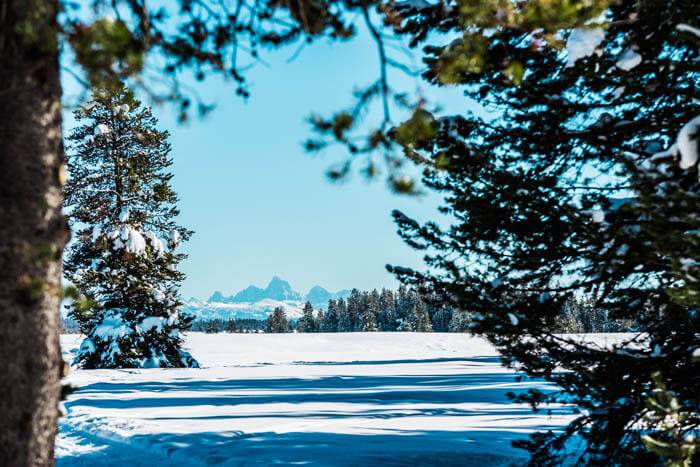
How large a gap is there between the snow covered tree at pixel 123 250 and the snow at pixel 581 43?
15.6 m

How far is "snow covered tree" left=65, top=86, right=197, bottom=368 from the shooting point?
17.7 metres

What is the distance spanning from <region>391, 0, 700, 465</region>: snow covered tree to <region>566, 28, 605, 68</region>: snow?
0.04 ft

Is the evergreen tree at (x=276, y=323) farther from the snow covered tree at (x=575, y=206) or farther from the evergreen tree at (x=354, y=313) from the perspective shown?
the snow covered tree at (x=575, y=206)

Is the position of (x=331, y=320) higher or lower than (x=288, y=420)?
higher

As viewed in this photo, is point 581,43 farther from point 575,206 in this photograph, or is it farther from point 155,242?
point 155,242

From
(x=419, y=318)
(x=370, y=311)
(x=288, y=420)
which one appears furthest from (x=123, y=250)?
(x=370, y=311)

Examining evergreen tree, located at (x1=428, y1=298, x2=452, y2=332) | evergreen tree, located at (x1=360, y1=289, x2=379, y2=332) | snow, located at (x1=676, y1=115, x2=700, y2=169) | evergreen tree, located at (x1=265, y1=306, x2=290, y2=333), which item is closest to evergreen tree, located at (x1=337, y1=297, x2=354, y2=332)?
evergreen tree, located at (x1=360, y1=289, x2=379, y2=332)

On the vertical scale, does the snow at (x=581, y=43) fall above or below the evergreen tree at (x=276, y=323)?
above

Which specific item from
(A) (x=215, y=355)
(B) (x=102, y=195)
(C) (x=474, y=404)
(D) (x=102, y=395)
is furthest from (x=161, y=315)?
(C) (x=474, y=404)

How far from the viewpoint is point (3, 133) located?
7.32 ft

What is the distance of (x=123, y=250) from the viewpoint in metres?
18.0

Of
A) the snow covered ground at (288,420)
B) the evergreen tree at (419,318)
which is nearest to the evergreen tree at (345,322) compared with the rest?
the evergreen tree at (419,318)

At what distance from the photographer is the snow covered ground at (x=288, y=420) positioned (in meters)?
6.12

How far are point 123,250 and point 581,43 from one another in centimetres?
1717
